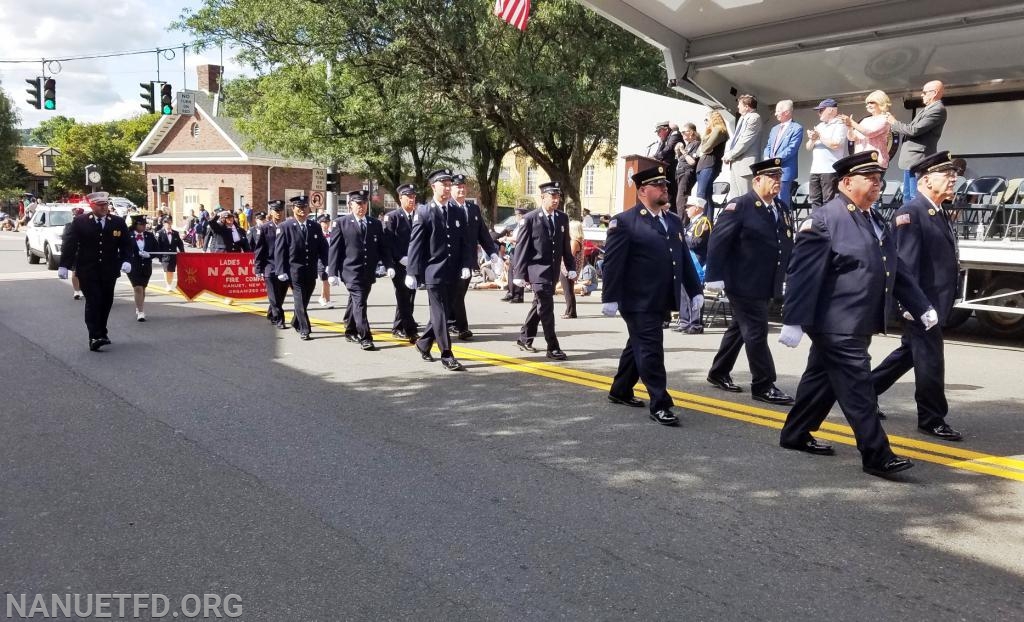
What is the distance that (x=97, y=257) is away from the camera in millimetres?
10367

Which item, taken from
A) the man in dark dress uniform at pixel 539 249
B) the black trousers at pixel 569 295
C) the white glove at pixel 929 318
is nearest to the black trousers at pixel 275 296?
the man in dark dress uniform at pixel 539 249

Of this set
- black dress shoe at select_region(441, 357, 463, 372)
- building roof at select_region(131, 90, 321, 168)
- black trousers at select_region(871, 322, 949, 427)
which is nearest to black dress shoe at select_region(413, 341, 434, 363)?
black dress shoe at select_region(441, 357, 463, 372)

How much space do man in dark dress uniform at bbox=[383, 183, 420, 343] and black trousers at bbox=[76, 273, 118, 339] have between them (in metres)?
3.40

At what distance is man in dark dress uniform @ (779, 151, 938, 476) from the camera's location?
534 centimetres

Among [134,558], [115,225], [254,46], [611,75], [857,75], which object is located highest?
[254,46]

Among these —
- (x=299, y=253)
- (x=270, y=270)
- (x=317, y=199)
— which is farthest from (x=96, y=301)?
(x=317, y=199)

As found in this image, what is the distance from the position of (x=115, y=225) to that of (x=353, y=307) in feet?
10.5

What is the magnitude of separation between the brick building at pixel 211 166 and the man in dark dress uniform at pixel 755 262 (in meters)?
41.6

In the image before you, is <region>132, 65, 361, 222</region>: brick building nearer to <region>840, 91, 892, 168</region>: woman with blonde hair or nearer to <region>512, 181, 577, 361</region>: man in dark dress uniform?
<region>512, 181, 577, 361</region>: man in dark dress uniform

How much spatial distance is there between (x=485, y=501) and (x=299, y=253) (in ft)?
→ 24.6

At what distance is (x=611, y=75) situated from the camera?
921 inches

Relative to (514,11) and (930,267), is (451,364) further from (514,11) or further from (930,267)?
(514,11)

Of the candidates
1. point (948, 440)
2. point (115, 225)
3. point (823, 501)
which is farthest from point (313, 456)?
point (115, 225)

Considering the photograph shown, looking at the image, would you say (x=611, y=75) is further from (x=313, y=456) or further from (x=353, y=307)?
(x=313, y=456)
